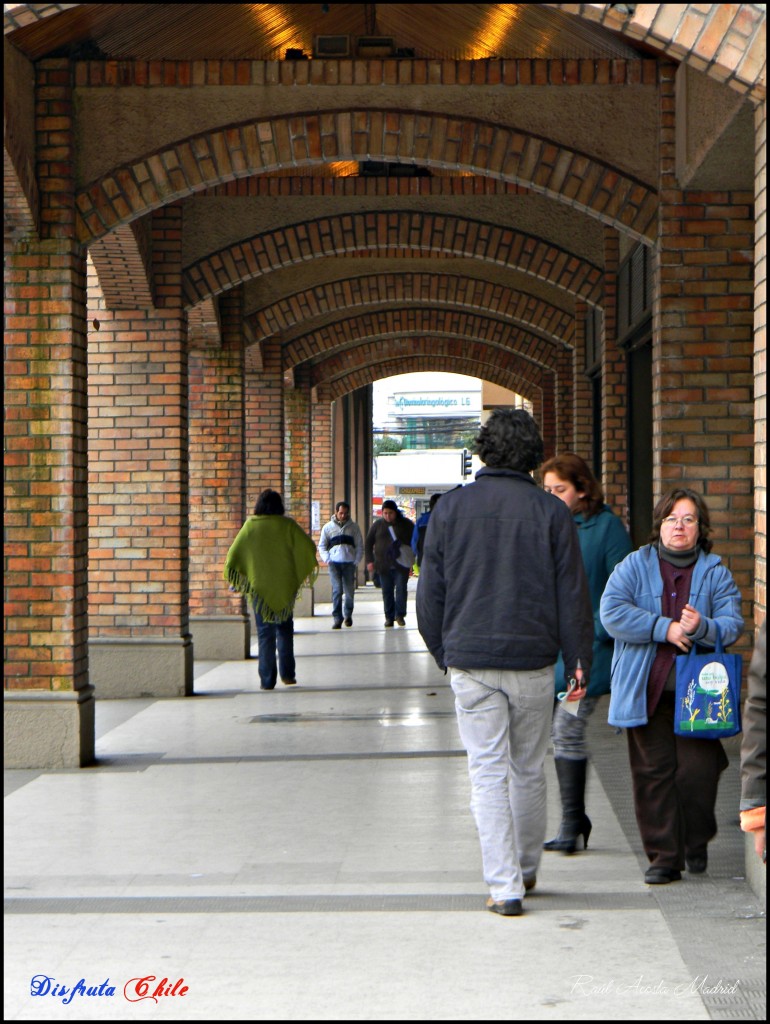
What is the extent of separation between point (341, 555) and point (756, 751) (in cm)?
1464

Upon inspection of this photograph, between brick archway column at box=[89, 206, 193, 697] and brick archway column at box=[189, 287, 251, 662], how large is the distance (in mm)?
2774

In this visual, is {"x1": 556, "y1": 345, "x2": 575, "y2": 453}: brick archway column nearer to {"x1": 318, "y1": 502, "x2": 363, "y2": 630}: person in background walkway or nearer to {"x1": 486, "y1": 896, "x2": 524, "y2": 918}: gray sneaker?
{"x1": 318, "y1": 502, "x2": 363, "y2": 630}: person in background walkway

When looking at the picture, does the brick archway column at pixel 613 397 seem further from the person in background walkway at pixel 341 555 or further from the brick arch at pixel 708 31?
the brick arch at pixel 708 31

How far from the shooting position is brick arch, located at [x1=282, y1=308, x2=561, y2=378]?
1817 centimetres

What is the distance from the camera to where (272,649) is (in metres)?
11.2

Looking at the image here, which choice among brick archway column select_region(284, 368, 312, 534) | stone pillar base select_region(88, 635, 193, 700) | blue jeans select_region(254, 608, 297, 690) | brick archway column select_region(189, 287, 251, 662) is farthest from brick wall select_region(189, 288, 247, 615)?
brick archway column select_region(284, 368, 312, 534)

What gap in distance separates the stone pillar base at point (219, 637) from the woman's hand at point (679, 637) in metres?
8.93

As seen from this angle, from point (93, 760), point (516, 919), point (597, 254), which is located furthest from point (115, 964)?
point (597, 254)

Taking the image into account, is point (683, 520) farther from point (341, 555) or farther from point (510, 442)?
point (341, 555)

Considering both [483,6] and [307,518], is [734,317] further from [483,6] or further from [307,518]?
Result: [307,518]

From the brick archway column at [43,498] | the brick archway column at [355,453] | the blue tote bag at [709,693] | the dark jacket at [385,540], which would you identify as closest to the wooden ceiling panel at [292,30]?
the brick archway column at [43,498]

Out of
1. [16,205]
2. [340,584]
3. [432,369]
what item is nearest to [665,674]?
[16,205]

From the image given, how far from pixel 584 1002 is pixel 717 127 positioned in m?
4.30

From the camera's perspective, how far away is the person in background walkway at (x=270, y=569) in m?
11.1
